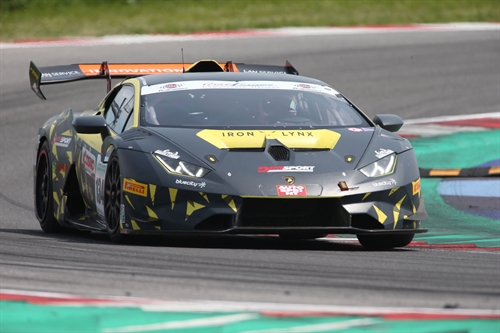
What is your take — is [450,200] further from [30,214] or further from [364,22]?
[364,22]

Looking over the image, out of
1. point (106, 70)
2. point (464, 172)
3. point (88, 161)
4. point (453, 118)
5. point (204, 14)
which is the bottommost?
point (204, 14)

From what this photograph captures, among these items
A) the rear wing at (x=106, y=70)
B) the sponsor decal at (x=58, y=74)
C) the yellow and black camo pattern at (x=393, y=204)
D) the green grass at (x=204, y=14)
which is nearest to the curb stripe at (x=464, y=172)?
the rear wing at (x=106, y=70)

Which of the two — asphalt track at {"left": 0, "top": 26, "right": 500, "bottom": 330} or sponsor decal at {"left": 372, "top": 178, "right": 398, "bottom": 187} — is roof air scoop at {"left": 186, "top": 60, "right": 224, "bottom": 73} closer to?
asphalt track at {"left": 0, "top": 26, "right": 500, "bottom": 330}

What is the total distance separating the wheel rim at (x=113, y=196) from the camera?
690cm

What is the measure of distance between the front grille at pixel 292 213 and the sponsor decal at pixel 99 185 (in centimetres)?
128

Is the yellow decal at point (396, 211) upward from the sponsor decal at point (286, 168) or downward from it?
downward

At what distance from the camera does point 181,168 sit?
656 centimetres

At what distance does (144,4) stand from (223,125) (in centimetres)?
2137

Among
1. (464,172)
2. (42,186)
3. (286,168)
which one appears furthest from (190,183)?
(464,172)

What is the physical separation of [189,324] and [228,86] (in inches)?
162

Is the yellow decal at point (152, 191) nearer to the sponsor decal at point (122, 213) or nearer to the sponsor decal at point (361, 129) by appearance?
the sponsor decal at point (122, 213)

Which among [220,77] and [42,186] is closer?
[220,77]

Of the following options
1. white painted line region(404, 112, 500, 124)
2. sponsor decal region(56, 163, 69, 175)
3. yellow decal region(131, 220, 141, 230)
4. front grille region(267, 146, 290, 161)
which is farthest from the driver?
white painted line region(404, 112, 500, 124)

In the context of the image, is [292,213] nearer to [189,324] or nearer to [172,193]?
[172,193]
